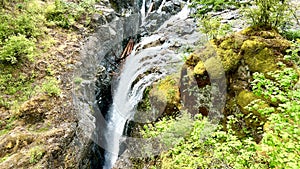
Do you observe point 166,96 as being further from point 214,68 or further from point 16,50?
point 16,50

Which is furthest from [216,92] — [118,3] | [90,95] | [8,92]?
[118,3]

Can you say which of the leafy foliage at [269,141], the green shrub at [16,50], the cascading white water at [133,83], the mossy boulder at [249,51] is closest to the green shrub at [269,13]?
the mossy boulder at [249,51]

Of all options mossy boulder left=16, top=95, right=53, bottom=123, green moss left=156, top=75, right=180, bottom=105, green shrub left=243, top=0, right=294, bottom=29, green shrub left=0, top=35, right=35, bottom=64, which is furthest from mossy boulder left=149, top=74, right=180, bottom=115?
green shrub left=0, top=35, right=35, bottom=64

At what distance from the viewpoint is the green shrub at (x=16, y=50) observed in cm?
687

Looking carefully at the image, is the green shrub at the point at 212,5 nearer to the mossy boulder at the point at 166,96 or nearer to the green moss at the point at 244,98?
the mossy boulder at the point at 166,96

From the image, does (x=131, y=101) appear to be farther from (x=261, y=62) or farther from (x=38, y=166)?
(x=261, y=62)

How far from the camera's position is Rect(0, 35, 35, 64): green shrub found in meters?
6.87

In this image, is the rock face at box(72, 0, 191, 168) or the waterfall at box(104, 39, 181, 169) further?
the waterfall at box(104, 39, 181, 169)

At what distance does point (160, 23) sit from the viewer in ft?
45.1

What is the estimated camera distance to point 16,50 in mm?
7145

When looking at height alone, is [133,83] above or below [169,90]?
below

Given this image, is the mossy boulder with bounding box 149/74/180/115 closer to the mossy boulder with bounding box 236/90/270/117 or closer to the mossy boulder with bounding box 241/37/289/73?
the mossy boulder with bounding box 236/90/270/117

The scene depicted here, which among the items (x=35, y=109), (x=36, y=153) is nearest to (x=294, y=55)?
(x=36, y=153)

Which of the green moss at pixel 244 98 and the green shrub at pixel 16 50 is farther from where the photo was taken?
the green shrub at pixel 16 50
